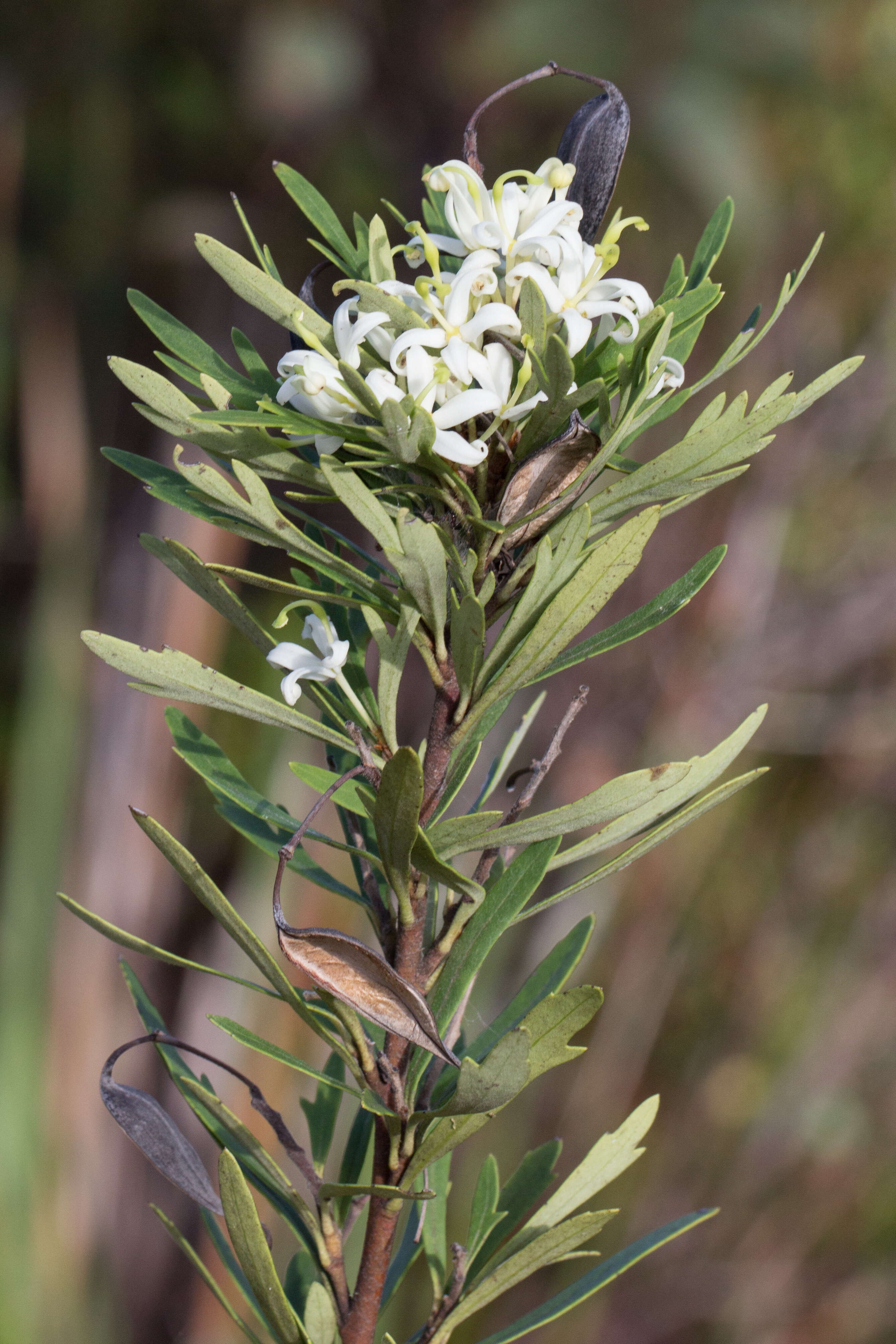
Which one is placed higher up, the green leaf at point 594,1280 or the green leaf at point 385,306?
the green leaf at point 385,306

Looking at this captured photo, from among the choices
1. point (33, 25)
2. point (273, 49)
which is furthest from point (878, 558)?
point (33, 25)

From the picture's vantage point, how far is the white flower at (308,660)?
28 cm

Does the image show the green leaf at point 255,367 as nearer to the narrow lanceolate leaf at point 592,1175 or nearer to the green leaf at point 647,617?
the green leaf at point 647,617

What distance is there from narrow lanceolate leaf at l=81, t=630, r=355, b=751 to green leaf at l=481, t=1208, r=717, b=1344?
186 mm

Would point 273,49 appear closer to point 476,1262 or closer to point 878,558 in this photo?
point 878,558

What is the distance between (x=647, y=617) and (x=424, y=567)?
72 millimetres

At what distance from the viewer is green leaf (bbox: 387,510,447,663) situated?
0.24 metres

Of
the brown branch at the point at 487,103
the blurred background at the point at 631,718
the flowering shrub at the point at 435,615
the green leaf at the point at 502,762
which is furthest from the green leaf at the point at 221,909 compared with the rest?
the blurred background at the point at 631,718

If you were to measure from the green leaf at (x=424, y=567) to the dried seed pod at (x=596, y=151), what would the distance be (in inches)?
4.8

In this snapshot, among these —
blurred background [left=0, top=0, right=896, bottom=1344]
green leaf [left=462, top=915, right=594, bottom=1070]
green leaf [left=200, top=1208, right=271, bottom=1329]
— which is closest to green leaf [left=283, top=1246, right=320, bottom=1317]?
green leaf [left=200, top=1208, right=271, bottom=1329]

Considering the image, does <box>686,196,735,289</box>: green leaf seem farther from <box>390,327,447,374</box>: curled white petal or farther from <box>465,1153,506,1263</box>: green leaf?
<box>465,1153,506,1263</box>: green leaf

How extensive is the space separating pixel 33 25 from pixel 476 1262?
1.87 metres

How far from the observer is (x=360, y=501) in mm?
243

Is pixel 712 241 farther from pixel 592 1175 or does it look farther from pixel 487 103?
pixel 592 1175
